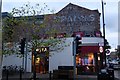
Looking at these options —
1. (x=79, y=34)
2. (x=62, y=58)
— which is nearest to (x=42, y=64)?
(x=62, y=58)

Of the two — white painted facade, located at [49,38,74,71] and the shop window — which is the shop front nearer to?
the shop window

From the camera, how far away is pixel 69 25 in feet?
168

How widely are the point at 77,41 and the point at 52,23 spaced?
1426 centimetres

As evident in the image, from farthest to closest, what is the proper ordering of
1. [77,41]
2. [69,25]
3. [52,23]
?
1. [69,25]
2. [52,23]
3. [77,41]

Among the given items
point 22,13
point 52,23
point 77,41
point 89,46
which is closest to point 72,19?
point 89,46

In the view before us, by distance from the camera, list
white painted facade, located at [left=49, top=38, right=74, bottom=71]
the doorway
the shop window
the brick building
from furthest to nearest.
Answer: the shop window
the doorway
white painted facade, located at [left=49, top=38, right=74, bottom=71]
the brick building

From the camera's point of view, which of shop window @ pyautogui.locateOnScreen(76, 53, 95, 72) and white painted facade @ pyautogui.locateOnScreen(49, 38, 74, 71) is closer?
white painted facade @ pyautogui.locateOnScreen(49, 38, 74, 71)

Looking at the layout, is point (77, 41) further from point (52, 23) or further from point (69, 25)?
point (69, 25)

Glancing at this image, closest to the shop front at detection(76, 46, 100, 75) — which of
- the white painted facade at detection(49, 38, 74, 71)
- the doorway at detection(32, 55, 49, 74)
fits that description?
the white painted facade at detection(49, 38, 74, 71)

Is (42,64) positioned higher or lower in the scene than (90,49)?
lower

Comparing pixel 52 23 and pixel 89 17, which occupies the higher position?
pixel 89 17

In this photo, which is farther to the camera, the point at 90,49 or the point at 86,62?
the point at 86,62

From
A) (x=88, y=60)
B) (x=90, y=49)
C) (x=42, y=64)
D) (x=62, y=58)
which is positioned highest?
(x=90, y=49)

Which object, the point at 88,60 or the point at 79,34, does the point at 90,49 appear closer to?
the point at 88,60
